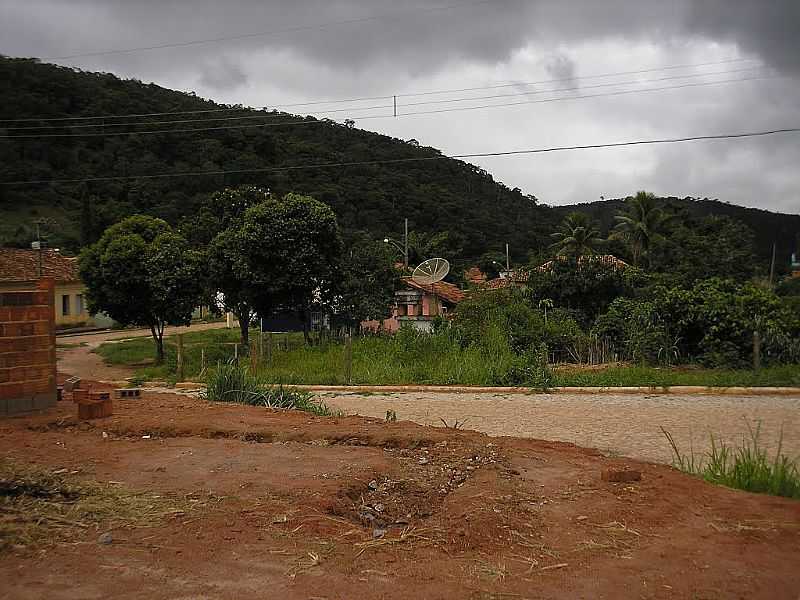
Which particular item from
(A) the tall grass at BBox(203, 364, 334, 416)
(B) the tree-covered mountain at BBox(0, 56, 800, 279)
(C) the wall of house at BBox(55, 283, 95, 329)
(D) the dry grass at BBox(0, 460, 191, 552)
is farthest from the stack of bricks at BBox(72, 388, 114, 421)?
(B) the tree-covered mountain at BBox(0, 56, 800, 279)

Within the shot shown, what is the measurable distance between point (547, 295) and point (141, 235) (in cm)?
1381

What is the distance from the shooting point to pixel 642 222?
1811 inches

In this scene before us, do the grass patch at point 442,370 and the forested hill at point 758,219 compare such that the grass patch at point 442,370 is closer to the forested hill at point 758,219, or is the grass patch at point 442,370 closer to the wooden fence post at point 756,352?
the wooden fence post at point 756,352

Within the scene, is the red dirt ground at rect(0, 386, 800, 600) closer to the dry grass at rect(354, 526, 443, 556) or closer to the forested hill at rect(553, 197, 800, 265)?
the dry grass at rect(354, 526, 443, 556)

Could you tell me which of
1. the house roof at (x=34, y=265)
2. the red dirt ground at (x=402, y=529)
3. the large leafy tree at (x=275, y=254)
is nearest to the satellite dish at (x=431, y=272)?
the large leafy tree at (x=275, y=254)

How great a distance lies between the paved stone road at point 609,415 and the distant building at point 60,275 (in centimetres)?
2829

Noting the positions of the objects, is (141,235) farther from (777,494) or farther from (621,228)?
(621,228)

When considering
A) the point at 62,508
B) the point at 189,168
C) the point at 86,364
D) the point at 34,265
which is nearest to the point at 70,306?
the point at 34,265

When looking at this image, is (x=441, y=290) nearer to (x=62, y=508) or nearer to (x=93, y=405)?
(x=93, y=405)

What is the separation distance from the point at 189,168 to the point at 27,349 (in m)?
45.9

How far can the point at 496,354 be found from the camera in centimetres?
1769

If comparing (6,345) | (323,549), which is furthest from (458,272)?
(323,549)

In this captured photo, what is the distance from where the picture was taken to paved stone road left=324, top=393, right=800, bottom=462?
954 cm

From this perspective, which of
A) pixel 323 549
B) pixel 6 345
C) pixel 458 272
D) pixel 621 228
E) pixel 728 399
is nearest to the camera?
pixel 323 549
